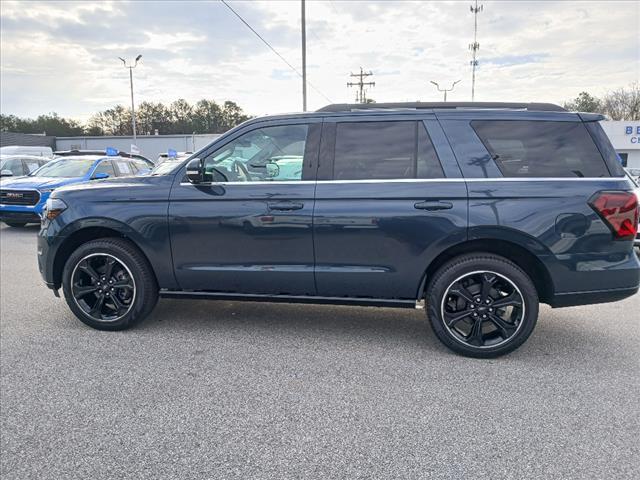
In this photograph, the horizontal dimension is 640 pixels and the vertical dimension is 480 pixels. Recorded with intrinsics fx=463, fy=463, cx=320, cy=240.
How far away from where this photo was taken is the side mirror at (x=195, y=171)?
385 cm

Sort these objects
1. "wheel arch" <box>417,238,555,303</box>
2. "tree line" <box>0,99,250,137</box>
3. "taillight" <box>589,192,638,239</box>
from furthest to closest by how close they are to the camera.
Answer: "tree line" <box>0,99,250,137</box> → "wheel arch" <box>417,238,555,303</box> → "taillight" <box>589,192,638,239</box>

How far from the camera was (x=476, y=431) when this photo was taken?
2.70 meters

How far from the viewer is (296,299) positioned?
3945 mm

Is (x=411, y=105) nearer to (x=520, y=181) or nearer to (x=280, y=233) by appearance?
(x=520, y=181)

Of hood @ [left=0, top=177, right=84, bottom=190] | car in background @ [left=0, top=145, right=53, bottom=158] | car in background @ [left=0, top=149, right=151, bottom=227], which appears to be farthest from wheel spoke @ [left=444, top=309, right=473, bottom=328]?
car in background @ [left=0, top=145, right=53, bottom=158]

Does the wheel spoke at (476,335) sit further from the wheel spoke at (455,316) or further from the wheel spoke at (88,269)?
the wheel spoke at (88,269)

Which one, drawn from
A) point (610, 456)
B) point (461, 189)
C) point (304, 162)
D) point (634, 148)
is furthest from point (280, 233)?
point (634, 148)

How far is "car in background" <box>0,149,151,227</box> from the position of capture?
1010 centimetres

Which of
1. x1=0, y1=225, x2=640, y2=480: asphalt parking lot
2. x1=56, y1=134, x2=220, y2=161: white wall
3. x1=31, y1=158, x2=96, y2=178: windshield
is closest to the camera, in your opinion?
x1=0, y1=225, x2=640, y2=480: asphalt parking lot

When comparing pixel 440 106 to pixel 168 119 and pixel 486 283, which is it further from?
pixel 168 119

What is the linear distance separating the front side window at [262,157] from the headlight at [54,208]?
1.41 m

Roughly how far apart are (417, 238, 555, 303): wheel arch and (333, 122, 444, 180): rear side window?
612mm

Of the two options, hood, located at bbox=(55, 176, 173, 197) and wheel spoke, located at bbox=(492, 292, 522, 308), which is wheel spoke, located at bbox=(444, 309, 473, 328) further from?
hood, located at bbox=(55, 176, 173, 197)

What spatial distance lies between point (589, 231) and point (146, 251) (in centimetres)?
359
